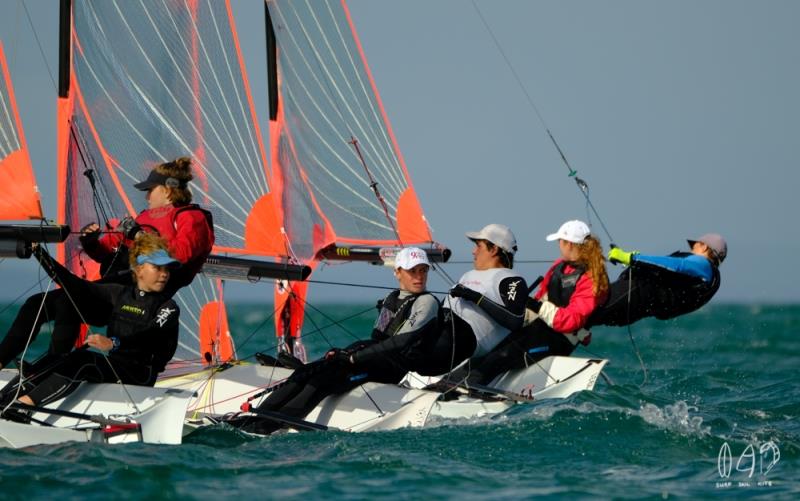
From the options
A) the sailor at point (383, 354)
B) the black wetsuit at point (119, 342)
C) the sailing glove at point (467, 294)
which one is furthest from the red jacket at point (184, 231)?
the sailing glove at point (467, 294)

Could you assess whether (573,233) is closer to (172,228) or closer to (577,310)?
(577,310)

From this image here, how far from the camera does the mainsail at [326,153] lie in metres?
10.8

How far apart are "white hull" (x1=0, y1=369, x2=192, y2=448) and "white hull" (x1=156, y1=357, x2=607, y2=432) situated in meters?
0.46

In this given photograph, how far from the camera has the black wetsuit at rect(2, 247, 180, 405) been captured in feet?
23.9

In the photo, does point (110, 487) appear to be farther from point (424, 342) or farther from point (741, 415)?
point (741, 415)

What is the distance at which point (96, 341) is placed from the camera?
7.02 metres

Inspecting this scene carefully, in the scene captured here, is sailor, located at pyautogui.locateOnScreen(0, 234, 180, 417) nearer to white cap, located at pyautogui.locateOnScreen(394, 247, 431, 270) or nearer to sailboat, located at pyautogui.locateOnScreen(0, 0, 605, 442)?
sailboat, located at pyautogui.locateOnScreen(0, 0, 605, 442)

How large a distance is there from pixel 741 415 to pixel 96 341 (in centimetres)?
425

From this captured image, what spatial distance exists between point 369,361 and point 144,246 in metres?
1.41

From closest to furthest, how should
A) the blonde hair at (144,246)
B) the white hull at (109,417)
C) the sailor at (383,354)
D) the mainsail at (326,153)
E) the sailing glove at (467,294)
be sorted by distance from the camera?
the white hull at (109,417)
the blonde hair at (144,246)
the sailor at (383,354)
the sailing glove at (467,294)
the mainsail at (326,153)

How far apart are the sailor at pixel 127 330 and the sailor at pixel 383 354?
63 cm

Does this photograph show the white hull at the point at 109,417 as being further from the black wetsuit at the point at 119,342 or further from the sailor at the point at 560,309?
the sailor at the point at 560,309

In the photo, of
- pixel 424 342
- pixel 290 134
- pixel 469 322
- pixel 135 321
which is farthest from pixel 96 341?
pixel 290 134

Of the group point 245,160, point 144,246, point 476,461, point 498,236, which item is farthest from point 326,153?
point 476,461
